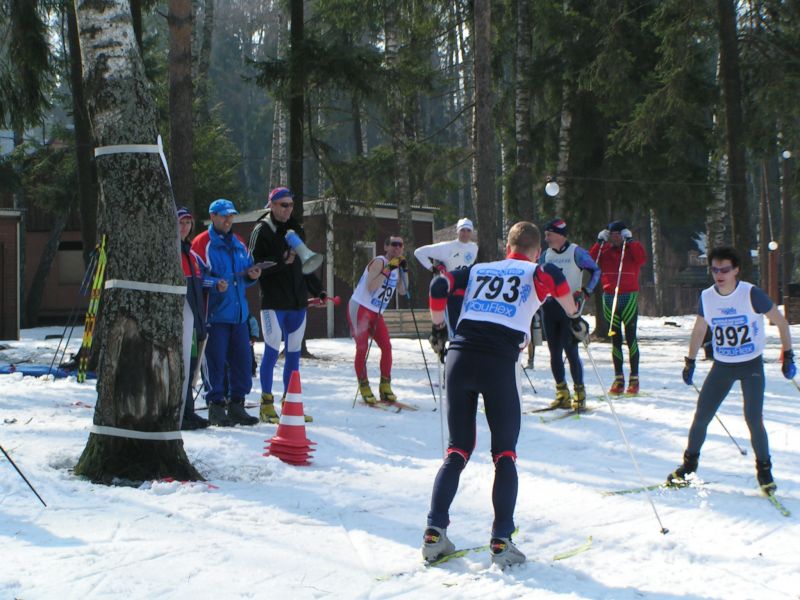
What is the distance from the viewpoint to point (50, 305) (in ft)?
112

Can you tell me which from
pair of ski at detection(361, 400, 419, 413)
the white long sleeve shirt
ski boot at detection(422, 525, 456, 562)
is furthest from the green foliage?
ski boot at detection(422, 525, 456, 562)

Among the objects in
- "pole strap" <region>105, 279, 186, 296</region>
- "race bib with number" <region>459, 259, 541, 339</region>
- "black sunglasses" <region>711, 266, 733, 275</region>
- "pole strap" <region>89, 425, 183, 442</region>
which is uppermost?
"black sunglasses" <region>711, 266, 733, 275</region>

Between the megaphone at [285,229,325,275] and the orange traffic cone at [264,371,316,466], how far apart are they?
1.34 metres

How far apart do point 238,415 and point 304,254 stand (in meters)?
1.68

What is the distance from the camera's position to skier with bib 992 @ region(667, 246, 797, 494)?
Result: 21.0ft

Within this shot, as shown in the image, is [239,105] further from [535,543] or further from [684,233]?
[535,543]

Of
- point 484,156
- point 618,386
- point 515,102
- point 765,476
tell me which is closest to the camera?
point 765,476

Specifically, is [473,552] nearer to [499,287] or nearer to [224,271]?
[499,287]

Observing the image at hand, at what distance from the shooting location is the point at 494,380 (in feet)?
15.8

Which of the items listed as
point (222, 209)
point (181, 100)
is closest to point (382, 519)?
point (222, 209)

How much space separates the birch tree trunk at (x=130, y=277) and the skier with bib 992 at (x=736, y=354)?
12.2 feet

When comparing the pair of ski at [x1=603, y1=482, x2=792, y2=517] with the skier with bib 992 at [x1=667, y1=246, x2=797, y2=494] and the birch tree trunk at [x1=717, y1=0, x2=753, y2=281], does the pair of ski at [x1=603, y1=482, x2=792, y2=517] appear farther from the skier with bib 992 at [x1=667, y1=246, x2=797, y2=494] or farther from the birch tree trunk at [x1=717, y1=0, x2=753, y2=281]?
the birch tree trunk at [x1=717, y1=0, x2=753, y2=281]

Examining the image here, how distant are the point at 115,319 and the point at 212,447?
1.57m

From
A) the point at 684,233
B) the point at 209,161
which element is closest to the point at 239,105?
the point at 684,233
